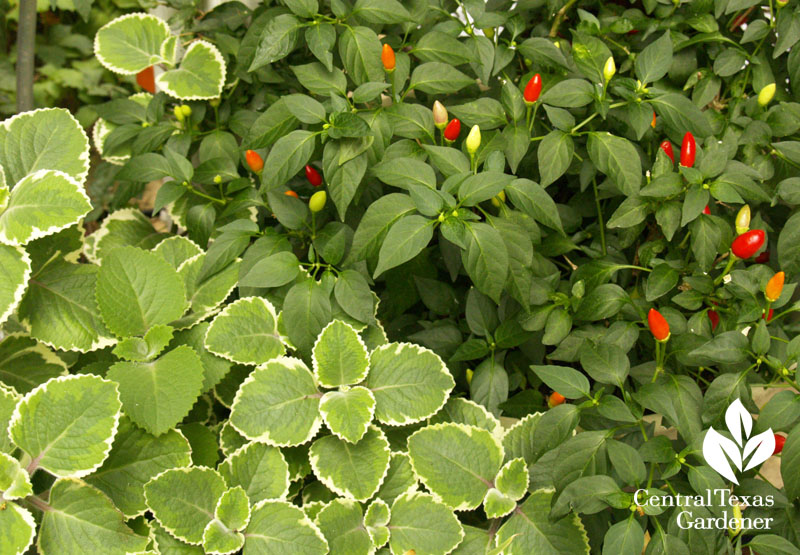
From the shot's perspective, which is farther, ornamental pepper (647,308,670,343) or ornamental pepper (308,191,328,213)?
ornamental pepper (308,191,328,213)

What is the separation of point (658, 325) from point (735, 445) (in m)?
0.17

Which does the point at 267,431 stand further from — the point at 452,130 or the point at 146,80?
the point at 146,80

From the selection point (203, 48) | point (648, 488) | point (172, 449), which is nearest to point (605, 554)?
point (648, 488)

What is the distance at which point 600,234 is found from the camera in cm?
110

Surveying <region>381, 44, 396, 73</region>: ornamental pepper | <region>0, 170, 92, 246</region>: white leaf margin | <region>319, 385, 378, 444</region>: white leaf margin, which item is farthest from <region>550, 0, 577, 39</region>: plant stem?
<region>0, 170, 92, 246</region>: white leaf margin

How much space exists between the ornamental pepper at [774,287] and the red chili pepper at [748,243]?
0.16ft

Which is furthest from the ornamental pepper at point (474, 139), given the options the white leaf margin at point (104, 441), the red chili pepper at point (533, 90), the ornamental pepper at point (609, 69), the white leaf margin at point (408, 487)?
the white leaf margin at point (104, 441)

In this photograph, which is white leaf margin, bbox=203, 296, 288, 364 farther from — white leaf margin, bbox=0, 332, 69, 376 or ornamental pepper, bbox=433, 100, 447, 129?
ornamental pepper, bbox=433, 100, 447, 129

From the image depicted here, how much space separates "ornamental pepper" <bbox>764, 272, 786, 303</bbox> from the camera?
33.9 inches

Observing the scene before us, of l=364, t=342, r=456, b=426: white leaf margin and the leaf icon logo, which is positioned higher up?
the leaf icon logo

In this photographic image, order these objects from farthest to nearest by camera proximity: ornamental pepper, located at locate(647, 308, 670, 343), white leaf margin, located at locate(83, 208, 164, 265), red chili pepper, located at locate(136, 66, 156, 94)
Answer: red chili pepper, located at locate(136, 66, 156, 94), white leaf margin, located at locate(83, 208, 164, 265), ornamental pepper, located at locate(647, 308, 670, 343)

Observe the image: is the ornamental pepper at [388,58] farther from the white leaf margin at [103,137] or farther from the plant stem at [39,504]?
the plant stem at [39,504]

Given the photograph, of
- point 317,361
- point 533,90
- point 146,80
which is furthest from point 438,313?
point 146,80

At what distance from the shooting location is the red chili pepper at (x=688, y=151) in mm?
950
